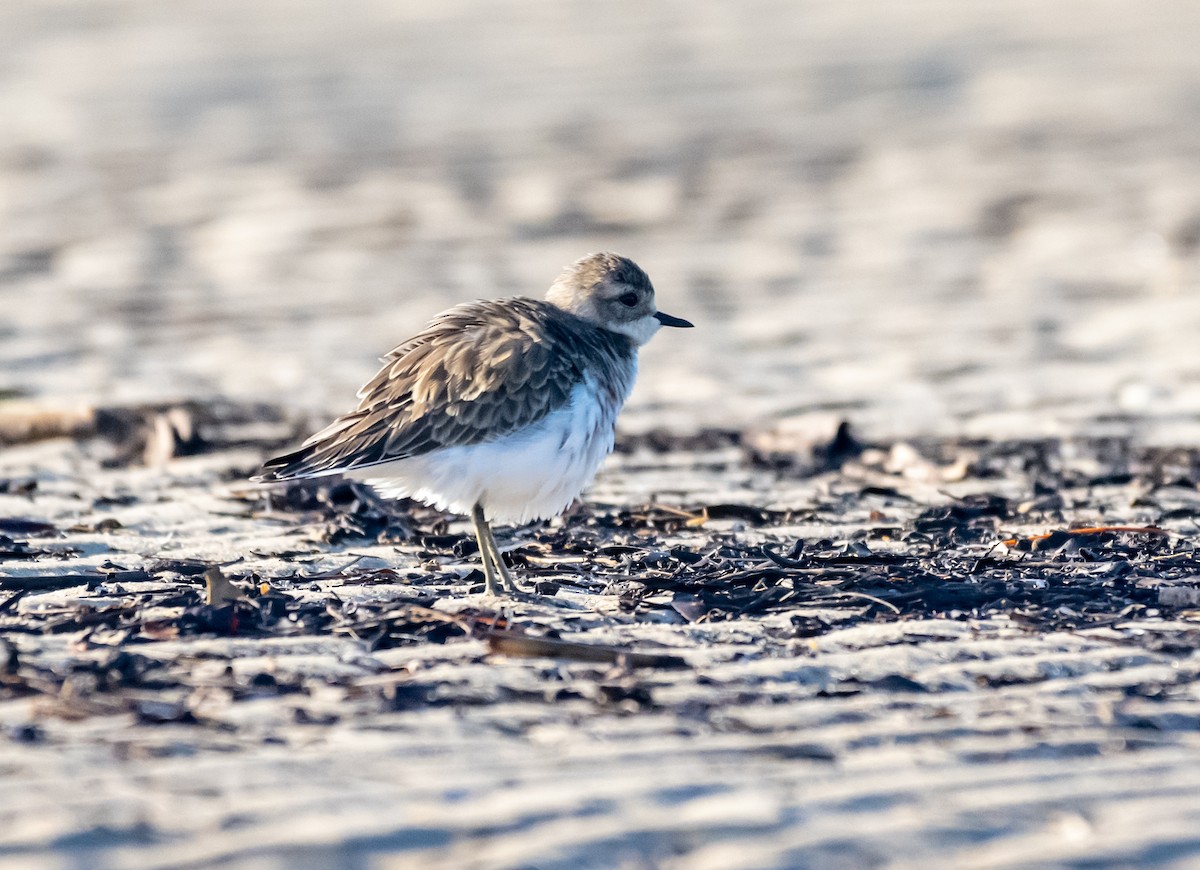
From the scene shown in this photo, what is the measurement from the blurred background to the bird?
211 cm

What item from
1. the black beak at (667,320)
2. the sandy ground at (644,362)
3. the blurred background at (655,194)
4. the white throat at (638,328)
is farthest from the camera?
the blurred background at (655,194)

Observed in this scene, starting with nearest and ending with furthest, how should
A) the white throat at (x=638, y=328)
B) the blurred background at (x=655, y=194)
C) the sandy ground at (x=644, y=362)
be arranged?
the sandy ground at (x=644, y=362)
the white throat at (x=638, y=328)
the blurred background at (x=655, y=194)

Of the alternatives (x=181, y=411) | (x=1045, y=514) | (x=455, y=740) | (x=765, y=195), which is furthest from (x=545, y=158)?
(x=455, y=740)

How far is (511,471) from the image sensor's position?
181 inches

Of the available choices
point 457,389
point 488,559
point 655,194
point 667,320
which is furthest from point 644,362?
point 655,194

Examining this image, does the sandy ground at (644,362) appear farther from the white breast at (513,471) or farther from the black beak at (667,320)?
the black beak at (667,320)

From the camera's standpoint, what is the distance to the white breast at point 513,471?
4605mm

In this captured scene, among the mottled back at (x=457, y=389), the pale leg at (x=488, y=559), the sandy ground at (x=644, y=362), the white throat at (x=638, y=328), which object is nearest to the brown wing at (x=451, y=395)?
Result: the mottled back at (x=457, y=389)

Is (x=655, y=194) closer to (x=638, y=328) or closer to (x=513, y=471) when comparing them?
(x=638, y=328)

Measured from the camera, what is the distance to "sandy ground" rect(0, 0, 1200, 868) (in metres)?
3.11

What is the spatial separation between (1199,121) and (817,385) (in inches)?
297

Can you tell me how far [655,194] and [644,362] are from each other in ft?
13.5

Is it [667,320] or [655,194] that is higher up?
[655,194]

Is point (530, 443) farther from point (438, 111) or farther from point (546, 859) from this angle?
point (438, 111)
